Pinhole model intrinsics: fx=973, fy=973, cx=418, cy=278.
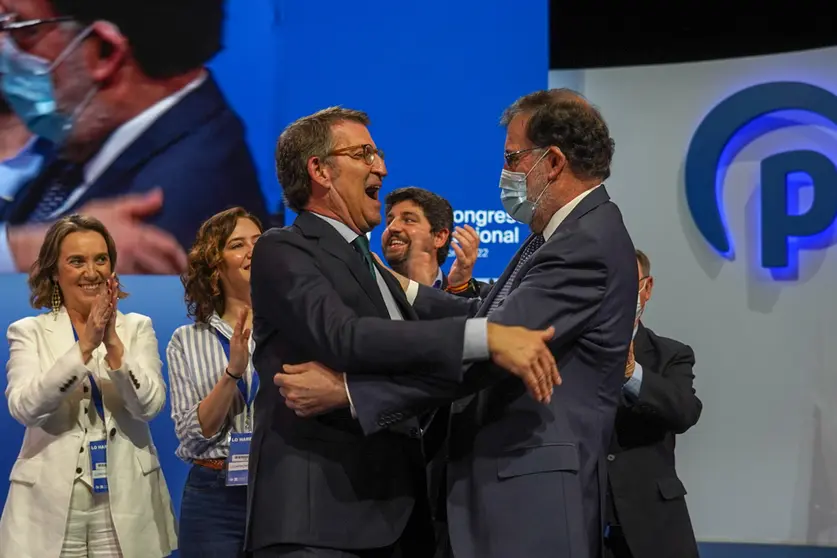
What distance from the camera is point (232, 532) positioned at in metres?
3.08

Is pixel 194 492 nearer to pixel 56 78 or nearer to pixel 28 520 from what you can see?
pixel 28 520

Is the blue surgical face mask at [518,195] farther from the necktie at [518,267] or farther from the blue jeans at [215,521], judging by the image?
the blue jeans at [215,521]

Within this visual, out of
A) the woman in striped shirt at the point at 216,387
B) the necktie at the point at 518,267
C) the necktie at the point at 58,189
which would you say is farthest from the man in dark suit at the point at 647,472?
the necktie at the point at 58,189

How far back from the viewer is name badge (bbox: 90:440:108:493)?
327cm

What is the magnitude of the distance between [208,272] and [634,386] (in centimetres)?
152

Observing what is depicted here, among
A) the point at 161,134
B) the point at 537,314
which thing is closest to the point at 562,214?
the point at 537,314

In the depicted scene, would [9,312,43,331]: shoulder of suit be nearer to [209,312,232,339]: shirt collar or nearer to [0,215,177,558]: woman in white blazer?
[0,215,177,558]: woman in white blazer

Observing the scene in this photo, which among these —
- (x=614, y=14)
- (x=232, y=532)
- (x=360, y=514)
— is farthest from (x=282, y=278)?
(x=614, y=14)

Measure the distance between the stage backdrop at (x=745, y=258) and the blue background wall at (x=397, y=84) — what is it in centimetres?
120

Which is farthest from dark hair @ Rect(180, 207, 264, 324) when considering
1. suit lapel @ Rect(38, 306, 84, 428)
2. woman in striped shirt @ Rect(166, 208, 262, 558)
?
suit lapel @ Rect(38, 306, 84, 428)

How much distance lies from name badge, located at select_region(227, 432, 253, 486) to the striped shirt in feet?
0.21

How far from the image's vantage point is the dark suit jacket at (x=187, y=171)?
201 inches

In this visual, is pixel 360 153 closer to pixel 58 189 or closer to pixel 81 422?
pixel 81 422

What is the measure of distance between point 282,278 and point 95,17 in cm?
353
